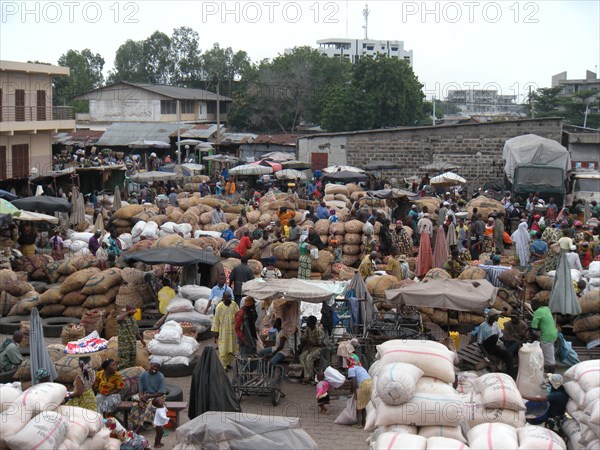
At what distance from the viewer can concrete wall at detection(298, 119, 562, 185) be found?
33.8 metres

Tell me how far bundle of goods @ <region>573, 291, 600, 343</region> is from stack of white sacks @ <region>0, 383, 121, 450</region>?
7833mm

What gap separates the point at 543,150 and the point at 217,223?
11.7m

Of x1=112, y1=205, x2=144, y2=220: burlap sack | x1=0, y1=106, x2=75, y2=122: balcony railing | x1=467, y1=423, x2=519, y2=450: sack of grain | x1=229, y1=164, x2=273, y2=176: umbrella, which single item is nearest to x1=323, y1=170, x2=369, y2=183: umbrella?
x1=229, y1=164, x2=273, y2=176: umbrella

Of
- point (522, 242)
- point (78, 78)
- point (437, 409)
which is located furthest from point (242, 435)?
point (78, 78)

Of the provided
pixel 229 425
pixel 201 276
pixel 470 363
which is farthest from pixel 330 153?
pixel 229 425

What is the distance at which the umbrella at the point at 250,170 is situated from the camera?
96.9ft

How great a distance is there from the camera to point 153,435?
10133 mm

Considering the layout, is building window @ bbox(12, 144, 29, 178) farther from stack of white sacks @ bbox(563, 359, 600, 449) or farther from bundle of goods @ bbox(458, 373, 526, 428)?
stack of white sacks @ bbox(563, 359, 600, 449)

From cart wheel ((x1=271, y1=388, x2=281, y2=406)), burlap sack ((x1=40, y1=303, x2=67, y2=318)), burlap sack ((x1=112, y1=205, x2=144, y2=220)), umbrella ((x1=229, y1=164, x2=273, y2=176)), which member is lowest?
cart wheel ((x1=271, y1=388, x2=281, y2=406))

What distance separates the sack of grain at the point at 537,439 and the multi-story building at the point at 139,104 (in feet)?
164

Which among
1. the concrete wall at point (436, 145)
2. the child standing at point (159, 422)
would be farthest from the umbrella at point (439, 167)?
the child standing at point (159, 422)

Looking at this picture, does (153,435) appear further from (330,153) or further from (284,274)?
(330,153)

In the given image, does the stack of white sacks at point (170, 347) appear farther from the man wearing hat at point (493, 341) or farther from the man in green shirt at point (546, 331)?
the man in green shirt at point (546, 331)

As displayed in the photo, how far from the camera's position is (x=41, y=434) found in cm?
788
